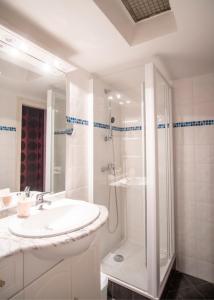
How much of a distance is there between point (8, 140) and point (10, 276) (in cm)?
81

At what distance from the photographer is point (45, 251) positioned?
2.89 ft

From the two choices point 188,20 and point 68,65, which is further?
point 68,65

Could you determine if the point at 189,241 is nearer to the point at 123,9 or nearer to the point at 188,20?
the point at 188,20

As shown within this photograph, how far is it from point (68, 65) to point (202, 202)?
197 cm

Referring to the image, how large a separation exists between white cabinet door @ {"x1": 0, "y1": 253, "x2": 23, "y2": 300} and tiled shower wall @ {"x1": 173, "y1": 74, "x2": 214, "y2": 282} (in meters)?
1.79

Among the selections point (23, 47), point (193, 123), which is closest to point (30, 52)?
point (23, 47)

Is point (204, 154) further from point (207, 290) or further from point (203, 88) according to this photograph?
point (207, 290)

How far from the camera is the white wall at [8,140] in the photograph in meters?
1.21

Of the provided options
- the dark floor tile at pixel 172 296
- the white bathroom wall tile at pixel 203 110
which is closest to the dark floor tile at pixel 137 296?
the dark floor tile at pixel 172 296

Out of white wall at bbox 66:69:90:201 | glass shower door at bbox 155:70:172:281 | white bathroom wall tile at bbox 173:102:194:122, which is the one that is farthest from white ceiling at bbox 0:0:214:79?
white bathroom wall tile at bbox 173:102:194:122

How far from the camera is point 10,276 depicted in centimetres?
83

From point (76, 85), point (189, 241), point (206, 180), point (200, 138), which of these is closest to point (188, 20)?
point (76, 85)

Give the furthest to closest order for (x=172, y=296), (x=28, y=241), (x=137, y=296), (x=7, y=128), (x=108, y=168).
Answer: (x=108, y=168) < (x=172, y=296) < (x=137, y=296) < (x=7, y=128) < (x=28, y=241)

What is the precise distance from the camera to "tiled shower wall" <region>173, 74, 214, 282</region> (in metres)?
1.97
